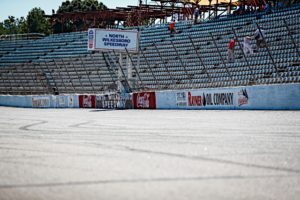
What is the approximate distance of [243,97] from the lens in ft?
66.1

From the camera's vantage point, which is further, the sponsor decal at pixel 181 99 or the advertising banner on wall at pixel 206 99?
the sponsor decal at pixel 181 99

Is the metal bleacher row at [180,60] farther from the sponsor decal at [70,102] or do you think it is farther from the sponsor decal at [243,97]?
the sponsor decal at [70,102]

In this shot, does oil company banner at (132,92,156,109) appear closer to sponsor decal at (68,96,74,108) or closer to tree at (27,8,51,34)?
sponsor decal at (68,96,74,108)

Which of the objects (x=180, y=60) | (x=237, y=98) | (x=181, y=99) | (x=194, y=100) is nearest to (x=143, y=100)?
(x=181, y=99)

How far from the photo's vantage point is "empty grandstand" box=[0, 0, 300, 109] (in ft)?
74.9

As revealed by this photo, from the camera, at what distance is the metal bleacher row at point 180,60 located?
22.9m

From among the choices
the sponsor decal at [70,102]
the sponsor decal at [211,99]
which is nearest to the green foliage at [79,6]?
the sponsor decal at [70,102]

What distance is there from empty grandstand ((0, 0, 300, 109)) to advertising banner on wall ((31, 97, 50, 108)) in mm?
1013

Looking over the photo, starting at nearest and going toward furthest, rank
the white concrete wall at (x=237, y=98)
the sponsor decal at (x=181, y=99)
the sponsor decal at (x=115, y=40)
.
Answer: the white concrete wall at (x=237, y=98), the sponsor decal at (x=181, y=99), the sponsor decal at (x=115, y=40)

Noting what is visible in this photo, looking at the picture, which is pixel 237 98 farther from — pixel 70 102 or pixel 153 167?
pixel 153 167

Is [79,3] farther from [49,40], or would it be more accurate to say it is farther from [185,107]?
[185,107]

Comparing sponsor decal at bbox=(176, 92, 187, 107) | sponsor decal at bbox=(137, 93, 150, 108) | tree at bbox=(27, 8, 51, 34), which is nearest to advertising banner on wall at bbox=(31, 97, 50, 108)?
sponsor decal at bbox=(137, 93, 150, 108)

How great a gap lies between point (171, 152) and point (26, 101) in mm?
30531

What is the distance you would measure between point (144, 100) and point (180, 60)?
3.39 m
